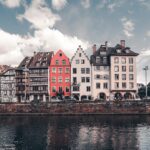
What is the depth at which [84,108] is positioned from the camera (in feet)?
344

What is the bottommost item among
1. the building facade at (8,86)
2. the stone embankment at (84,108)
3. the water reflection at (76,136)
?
the water reflection at (76,136)

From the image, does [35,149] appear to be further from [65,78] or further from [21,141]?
[65,78]

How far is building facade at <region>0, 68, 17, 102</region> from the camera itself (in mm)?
135000

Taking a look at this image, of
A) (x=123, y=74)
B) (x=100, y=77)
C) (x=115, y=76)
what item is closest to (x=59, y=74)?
(x=100, y=77)

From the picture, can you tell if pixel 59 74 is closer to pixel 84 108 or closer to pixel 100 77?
pixel 100 77

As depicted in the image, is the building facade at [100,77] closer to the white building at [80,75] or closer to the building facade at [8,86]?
the white building at [80,75]

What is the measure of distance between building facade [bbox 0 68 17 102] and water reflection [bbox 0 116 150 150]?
186 ft

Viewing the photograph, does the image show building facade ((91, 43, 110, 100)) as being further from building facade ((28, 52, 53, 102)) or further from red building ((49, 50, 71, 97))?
building facade ((28, 52, 53, 102))

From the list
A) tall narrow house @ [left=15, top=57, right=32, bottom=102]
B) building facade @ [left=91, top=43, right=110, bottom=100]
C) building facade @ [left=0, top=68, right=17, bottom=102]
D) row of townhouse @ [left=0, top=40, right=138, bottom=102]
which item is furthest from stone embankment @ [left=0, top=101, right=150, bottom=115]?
building facade @ [left=0, top=68, right=17, bottom=102]

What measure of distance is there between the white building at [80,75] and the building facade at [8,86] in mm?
26070

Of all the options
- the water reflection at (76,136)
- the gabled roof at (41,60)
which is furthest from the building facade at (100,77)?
the water reflection at (76,136)

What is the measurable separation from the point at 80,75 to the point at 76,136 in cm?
6799

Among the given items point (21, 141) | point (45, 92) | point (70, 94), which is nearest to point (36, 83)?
point (45, 92)

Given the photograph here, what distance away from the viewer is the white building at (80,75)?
419ft
